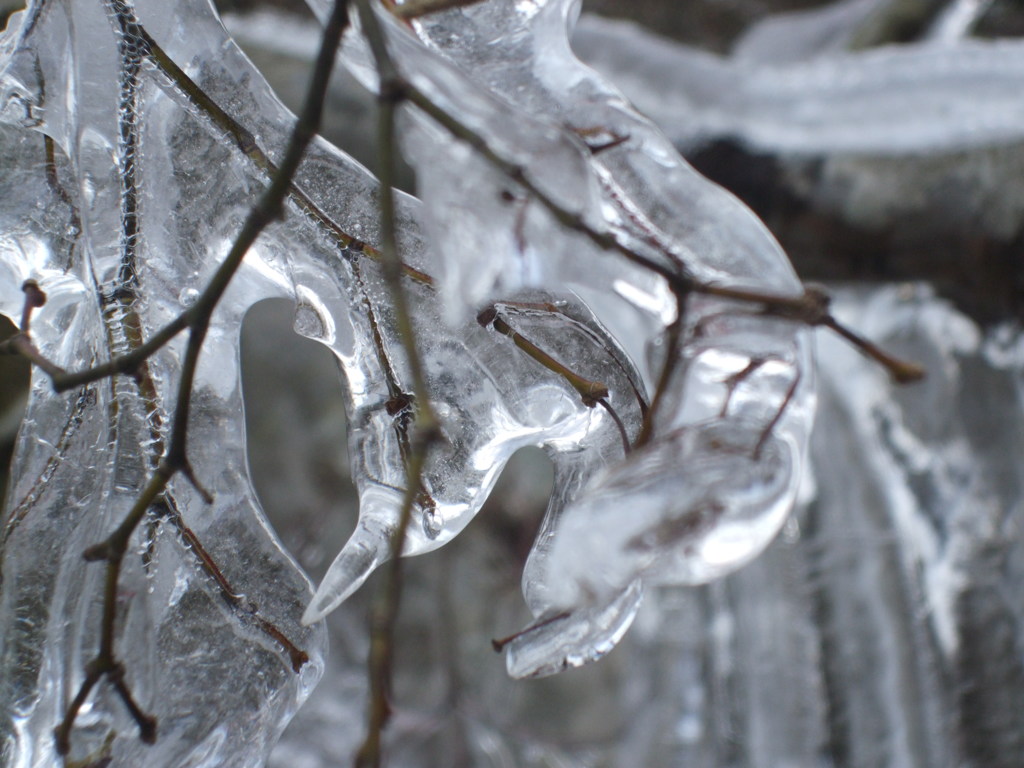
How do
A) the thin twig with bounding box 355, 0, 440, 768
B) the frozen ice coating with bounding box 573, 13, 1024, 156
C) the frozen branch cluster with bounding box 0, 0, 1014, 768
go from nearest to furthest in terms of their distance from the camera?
the thin twig with bounding box 355, 0, 440, 768 → the frozen branch cluster with bounding box 0, 0, 1014, 768 → the frozen ice coating with bounding box 573, 13, 1024, 156

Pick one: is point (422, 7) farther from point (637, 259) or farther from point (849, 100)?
point (849, 100)

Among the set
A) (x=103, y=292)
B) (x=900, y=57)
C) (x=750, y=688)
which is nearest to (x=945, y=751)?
(x=750, y=688)

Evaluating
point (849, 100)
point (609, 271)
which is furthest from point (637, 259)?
point (849, 100)

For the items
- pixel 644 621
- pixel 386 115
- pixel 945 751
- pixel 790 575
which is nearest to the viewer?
pixel 386 115

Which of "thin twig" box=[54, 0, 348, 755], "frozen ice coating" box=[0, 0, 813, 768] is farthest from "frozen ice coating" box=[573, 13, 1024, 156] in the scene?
"thin twig" box=[54, 0, 348, 755]

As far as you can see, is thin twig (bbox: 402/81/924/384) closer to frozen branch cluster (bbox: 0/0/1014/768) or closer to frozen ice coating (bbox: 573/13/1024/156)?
frozen branch cluster (bbox: 0/0/1014/768)

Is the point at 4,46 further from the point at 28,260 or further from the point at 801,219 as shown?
the point at 801,219
